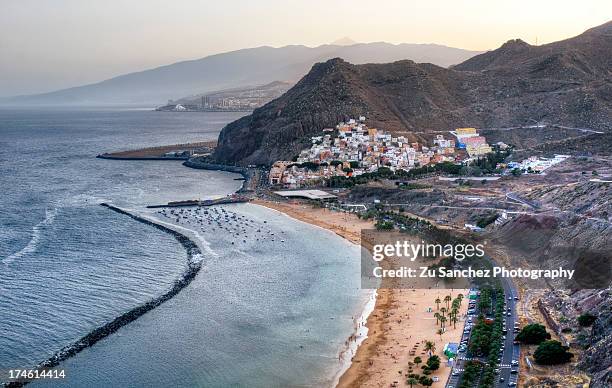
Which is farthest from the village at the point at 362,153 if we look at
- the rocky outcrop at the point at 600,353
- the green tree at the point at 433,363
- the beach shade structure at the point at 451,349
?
the rocky outcrop at the point at 600,353

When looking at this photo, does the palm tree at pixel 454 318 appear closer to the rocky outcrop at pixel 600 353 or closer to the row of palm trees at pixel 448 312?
the row of palm trees at pixel 448 312

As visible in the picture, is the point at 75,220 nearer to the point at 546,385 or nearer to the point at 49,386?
the point at 49,386

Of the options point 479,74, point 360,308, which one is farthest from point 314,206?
point 479,74

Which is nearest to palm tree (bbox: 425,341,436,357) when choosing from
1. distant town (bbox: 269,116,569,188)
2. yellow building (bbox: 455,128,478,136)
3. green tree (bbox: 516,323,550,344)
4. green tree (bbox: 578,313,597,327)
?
green tree (bbox: 516,323,550,344)

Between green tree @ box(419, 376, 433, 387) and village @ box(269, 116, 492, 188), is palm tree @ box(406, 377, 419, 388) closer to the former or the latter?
green tree @ box(419, 376, 433, 387)

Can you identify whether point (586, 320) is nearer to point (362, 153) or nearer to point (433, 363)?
point (433, 363)

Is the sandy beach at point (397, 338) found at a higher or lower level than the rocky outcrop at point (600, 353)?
lower
